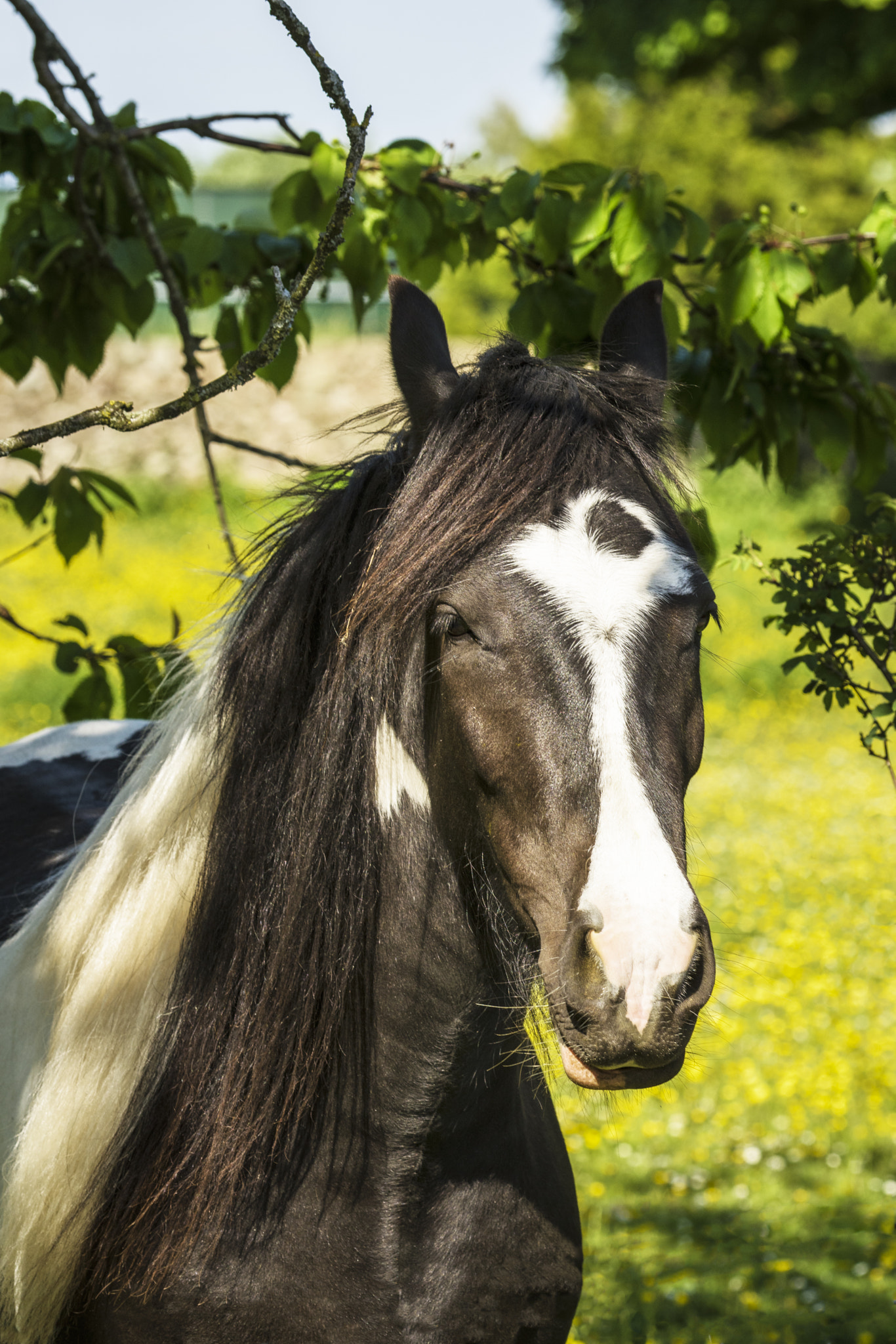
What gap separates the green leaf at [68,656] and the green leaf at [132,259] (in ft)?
3.32

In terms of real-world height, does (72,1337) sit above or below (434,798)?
below

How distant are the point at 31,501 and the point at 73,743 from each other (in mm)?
697

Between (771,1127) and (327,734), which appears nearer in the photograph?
(327,734)

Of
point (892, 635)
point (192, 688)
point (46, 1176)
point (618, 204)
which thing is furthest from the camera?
point (618, 204)

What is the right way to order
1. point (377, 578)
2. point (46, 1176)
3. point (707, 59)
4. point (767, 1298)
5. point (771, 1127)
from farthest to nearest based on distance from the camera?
1. point (707, 59)
2. point (771, 1127)
3. point (767, 1298)
4. point (46, 1176)
5. point (377, 578)

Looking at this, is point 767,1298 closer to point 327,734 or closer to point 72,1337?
point 72,1337

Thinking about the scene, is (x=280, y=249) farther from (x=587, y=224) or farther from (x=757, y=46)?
(x=757, y=46)

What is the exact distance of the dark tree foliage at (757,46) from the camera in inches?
672

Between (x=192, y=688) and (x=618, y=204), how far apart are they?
1.88 meters

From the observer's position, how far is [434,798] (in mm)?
1653

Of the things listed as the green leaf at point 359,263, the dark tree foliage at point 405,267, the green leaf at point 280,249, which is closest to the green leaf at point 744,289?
the dark tree foliage at point 405,267

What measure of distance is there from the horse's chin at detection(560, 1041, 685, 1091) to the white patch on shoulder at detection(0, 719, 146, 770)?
1.81 meters

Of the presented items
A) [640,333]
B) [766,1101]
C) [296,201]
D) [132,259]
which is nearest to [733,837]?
[766,1101]

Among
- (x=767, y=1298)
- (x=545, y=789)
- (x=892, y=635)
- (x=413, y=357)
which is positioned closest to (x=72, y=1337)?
(x=545, y=789)
